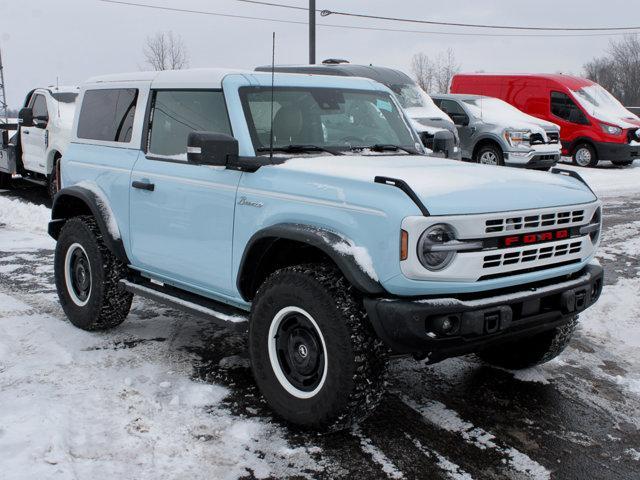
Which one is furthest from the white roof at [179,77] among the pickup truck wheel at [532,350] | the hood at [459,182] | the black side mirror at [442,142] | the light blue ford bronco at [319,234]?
the pickup truck wheel at [532,350]

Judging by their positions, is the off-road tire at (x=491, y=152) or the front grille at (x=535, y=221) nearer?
the front grille at (x=535, y=221)

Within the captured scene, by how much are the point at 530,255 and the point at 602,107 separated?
17.1 metres

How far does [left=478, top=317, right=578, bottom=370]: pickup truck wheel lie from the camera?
15.1 ft

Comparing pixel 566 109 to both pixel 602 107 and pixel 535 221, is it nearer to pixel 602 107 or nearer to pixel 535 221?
pixel 602 107

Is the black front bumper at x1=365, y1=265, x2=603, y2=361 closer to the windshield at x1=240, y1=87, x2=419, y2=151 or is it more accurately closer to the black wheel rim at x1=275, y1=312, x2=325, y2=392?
the black wheel rim at x1=275, y1=312, x2=325, y2=392

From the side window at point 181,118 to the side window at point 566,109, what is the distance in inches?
625

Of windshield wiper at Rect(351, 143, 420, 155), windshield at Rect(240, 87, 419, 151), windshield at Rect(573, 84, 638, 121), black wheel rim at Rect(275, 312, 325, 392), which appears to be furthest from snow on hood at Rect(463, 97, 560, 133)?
black wheel rim at Rect(275, 312, 325, 392)

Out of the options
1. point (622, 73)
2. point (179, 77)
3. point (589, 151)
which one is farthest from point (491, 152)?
point (622, 73)

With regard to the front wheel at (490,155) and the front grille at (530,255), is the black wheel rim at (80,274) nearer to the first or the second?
the front grille at (530,255)

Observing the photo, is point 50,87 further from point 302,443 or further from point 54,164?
point 302,443

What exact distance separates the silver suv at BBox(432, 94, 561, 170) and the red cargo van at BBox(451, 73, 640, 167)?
6.92ft

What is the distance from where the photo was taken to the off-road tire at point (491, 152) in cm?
1609

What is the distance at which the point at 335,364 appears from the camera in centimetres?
360

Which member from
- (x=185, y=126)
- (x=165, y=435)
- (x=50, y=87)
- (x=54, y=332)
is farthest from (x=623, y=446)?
(x=50, y=87)
